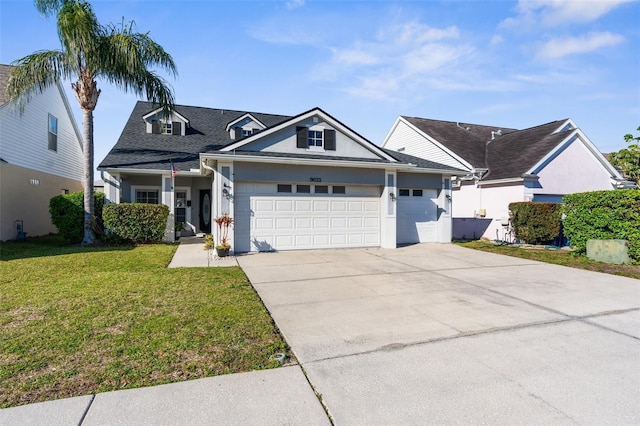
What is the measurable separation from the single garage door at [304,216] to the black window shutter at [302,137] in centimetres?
144

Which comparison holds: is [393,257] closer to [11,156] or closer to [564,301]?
[564,301]

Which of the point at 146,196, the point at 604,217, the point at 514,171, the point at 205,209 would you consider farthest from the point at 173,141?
the point at 604,217

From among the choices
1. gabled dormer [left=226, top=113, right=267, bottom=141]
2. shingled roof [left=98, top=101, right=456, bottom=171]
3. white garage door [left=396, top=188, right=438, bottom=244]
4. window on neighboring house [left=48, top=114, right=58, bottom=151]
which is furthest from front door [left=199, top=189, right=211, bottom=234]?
white garage door [left=396, top=188, right=438, bottom=244]

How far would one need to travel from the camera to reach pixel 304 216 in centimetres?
1152

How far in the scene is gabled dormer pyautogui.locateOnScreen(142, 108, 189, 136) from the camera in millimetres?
16109

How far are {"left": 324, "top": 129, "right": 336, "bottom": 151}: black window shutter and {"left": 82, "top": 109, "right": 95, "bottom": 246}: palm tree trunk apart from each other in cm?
843

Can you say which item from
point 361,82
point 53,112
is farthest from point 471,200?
point 53,112

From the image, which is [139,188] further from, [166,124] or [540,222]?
[540,222]

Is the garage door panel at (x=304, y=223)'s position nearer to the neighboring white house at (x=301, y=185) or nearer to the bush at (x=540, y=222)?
the neighboring white house at (x=301, y=185)

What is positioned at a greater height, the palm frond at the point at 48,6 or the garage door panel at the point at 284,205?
the palm frond at the point at 48,6

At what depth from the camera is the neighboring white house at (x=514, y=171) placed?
49.6ft

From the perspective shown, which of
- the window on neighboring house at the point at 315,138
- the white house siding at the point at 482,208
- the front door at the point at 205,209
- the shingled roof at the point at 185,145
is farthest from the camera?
the front door at the point at 205,209

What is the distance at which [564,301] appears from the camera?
5.70 metres

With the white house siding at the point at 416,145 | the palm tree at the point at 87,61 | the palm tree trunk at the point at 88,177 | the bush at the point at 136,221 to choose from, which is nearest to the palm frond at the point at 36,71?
the palm tree at the point at 87,61
